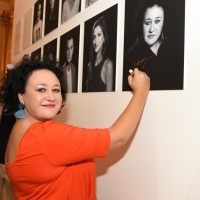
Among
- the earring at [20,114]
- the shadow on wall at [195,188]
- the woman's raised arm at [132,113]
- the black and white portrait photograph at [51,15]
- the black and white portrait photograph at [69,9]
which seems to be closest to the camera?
the shadow on wall at [195,188]

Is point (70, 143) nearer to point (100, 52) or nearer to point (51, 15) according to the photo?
point (100, 52)

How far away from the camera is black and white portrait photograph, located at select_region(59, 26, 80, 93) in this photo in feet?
4.88

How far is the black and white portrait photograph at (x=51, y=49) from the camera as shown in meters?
1.75

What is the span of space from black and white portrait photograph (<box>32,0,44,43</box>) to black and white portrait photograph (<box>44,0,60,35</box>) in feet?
0.41

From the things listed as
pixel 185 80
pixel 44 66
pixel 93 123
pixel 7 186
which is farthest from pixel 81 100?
pixel 7 186

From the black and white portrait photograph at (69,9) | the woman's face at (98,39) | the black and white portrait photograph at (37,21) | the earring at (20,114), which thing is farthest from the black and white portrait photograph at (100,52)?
the black and white portrait photograph at (37,21)

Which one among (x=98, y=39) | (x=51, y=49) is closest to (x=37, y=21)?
(x=51, y=49)

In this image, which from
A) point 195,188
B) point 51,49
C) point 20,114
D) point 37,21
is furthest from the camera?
point 37,21

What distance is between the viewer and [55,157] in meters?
0.90

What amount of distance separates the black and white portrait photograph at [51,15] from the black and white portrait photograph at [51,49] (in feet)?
0.32

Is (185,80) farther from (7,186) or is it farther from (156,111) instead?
(7,186)

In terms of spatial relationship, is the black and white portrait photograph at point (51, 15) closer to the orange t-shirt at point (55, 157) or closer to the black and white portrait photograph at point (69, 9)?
the black and white portrait photograph at point (69, 9)

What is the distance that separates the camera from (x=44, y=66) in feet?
3.65

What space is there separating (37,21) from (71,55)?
73 centimetres
